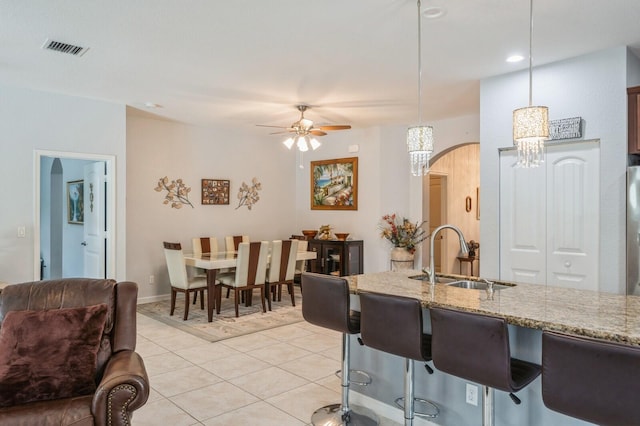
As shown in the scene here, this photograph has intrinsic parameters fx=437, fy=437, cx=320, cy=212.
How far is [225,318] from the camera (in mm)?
5512

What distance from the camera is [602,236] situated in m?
3.65

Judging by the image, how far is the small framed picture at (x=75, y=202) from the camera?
6.58 metres

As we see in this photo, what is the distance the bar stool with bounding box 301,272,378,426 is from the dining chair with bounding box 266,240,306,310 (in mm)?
3014

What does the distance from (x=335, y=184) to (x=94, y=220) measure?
12.9ft

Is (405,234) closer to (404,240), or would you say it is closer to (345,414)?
(404,240)

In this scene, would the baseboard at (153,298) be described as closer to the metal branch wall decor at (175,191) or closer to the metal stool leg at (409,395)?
the metal branch wall decor at (175,191)

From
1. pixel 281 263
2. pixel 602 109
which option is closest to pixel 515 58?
pixel 602 109

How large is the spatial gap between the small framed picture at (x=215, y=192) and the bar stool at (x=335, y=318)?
466cm

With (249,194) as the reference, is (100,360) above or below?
below

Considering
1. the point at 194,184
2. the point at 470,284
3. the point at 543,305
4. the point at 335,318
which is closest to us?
the point at 543,305

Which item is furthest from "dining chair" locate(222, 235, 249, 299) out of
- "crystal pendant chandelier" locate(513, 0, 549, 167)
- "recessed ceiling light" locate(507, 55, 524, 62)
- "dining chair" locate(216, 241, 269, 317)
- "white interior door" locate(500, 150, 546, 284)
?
"crystal pendant chandelier" locate(513, 0, 549, 167)

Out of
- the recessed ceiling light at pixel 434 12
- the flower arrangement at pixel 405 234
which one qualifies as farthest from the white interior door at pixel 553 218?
the flower arrangement at pixel 405 234

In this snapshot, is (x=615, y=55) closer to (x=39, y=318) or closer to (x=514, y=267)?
(x=514, y=267)

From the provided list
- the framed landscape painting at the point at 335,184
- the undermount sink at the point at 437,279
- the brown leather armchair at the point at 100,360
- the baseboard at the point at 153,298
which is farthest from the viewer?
the framed landscape painting at the point at 335,184
